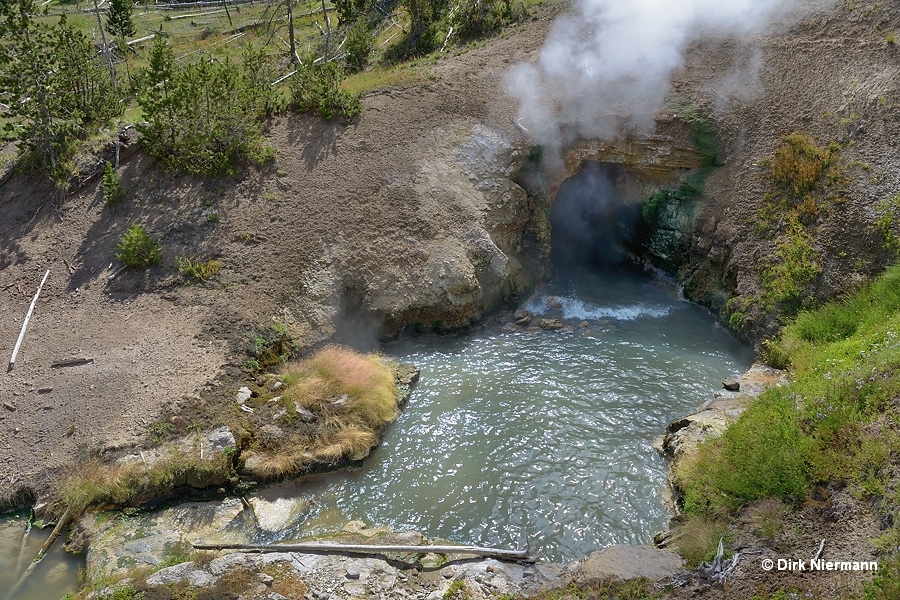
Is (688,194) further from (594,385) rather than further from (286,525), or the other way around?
(286,525)

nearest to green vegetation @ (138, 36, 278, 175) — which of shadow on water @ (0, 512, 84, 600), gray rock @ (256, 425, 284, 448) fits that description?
gray rock @ (256, 425, 284, 448)

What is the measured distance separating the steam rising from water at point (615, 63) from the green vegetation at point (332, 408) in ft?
32.1

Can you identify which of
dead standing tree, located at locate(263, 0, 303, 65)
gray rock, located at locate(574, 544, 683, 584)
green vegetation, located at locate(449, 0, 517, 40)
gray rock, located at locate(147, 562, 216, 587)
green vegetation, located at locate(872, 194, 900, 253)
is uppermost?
dead standing tree, located at locate(263, 0, 303, 65)

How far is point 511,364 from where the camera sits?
15.3 meters

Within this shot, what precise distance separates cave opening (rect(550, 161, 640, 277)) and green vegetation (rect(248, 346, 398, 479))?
28.2 ft

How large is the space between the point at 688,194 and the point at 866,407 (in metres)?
9.83

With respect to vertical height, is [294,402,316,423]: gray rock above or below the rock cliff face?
below

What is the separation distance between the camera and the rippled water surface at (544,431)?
10977 mm

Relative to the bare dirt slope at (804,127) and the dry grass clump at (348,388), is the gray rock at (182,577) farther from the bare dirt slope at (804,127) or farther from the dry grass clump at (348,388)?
the bare dirt slope at (804,127)

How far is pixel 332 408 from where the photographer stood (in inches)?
506

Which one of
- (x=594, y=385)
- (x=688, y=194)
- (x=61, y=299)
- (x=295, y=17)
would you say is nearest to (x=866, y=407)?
(x=594, y=385)

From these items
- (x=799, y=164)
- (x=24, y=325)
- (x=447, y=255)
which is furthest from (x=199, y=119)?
(x=799, y=164)

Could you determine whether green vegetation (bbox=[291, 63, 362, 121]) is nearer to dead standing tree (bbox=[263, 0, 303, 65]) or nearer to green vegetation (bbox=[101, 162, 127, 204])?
dead standing tree (bbox=[263, 0, 303, 65])

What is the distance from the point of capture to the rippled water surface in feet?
36.0
